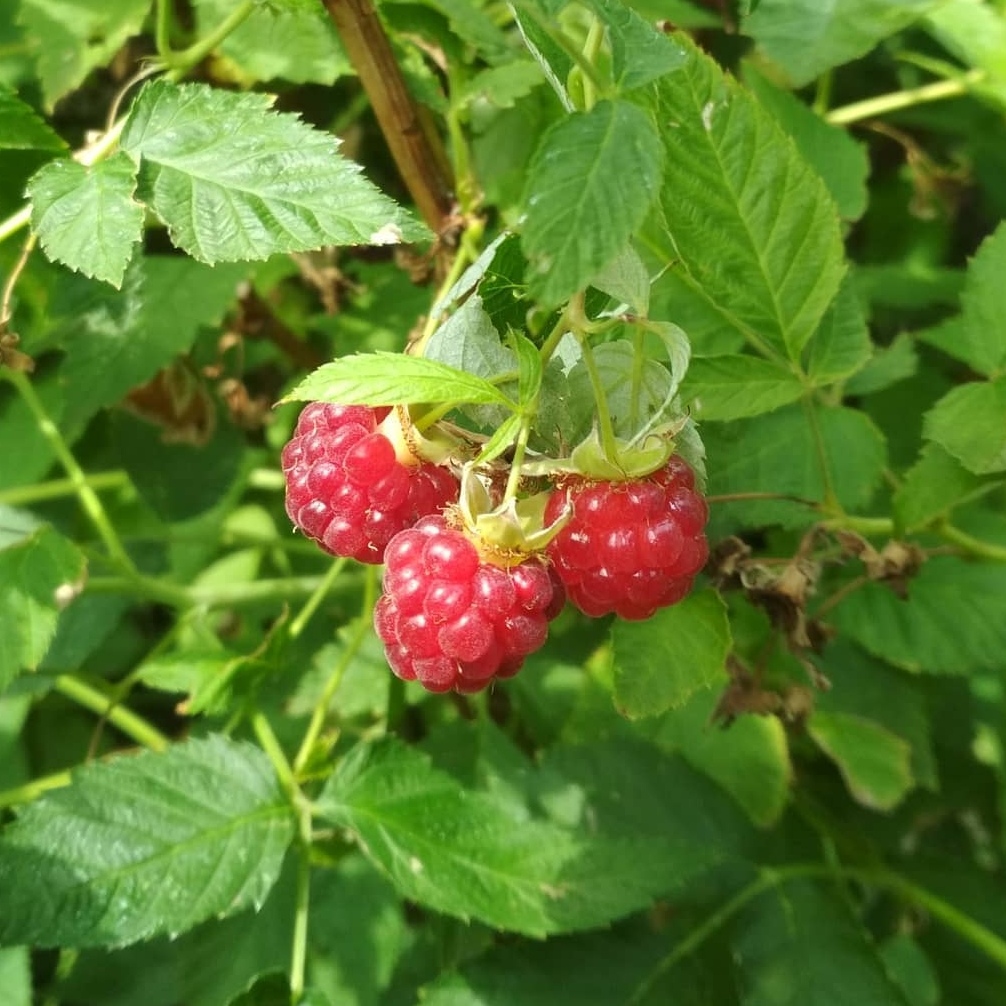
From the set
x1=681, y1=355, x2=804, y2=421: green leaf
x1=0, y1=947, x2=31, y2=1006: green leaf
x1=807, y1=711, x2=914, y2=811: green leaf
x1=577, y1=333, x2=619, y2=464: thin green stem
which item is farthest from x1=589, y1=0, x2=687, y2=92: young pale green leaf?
x1=0, y1=947, x2=31, y2=1006: green leaf

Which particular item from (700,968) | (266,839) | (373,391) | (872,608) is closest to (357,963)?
(266,839)

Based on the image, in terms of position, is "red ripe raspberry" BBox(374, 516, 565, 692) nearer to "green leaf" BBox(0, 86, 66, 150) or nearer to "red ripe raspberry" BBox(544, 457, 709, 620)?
"red ripe raspberry" BBox(544, 457, 709, 620)

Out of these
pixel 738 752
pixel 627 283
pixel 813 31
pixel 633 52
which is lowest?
pixel 738 752

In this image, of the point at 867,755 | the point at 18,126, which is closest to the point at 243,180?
the point at 18,126

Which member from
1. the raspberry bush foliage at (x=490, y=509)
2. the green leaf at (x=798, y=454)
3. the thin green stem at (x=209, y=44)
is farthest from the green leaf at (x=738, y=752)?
the thin green stem at (x=209, y=44)

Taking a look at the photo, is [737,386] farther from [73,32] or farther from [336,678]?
[73,32]

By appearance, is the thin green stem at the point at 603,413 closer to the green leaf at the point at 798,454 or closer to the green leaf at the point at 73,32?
the green leaf at the point at 798,454

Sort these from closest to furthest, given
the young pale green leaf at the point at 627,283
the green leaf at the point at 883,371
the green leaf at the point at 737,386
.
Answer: the young pale green leaf at the point at 627,283 < the green leaf at the point at 737,386 < the green leaf at the point at 883,371
